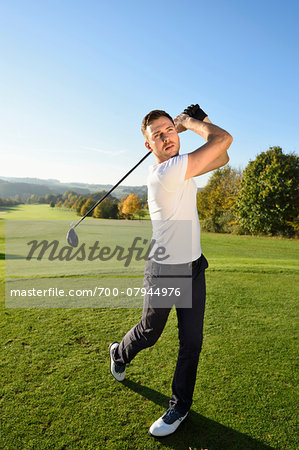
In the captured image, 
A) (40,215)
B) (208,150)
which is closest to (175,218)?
(208,150)

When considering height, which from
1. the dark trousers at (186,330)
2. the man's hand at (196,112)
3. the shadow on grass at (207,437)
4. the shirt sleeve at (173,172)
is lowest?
the shadow on grass at (207,437)

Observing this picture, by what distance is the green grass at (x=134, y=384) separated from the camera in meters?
1.95

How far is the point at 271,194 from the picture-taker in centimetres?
2383

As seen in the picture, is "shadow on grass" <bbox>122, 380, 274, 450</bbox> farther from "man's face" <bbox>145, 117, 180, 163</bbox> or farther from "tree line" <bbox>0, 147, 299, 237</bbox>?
"tree line" <bbox>0, 147, 299, 237</bbox>

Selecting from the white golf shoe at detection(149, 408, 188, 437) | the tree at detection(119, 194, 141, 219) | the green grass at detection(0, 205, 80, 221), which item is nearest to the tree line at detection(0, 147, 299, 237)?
the tree at detection(119, 194, 141, 219)

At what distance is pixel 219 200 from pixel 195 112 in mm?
30198

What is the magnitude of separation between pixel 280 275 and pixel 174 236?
4698 millimetres

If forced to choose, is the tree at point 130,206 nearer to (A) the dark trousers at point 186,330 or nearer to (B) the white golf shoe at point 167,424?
(A) the dark trousers at point 186,330

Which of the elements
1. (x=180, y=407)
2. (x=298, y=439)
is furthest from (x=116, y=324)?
(x=298, y=439)

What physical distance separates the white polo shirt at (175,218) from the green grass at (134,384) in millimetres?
1030

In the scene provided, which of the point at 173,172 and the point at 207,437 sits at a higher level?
the point at 173,172

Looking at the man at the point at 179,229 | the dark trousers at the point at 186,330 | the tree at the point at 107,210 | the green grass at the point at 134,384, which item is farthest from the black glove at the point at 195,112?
the tree at the point at 107,210

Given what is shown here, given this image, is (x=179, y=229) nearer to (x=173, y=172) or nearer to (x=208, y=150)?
(x=173, y=172)

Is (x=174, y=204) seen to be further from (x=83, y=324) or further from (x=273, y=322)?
(x=273, y=322)
